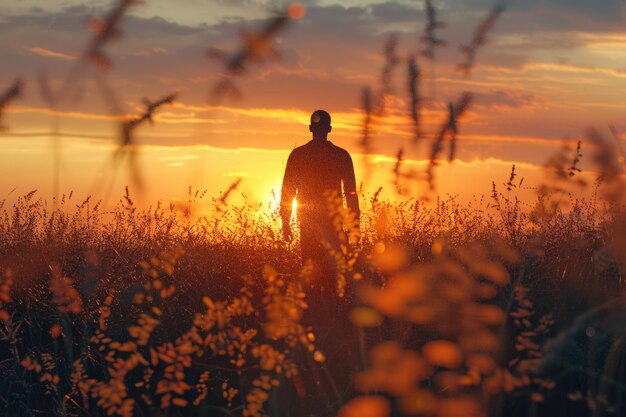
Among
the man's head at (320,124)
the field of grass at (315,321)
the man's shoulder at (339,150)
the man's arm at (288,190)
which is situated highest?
the man's head at (320,124)

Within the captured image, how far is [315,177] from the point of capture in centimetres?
663

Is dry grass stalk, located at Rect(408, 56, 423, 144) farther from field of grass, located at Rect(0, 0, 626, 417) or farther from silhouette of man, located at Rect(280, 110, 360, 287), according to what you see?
silhouette of man, located at Rect(280, 110, 360, 287)

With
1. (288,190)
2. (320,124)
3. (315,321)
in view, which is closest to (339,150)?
(320,124)

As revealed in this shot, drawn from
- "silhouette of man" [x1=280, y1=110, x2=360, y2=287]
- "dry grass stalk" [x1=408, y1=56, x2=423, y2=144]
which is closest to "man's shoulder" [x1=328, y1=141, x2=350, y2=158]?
"silhouette of man" [x1=280, y1=110, x2=360, y2=287]

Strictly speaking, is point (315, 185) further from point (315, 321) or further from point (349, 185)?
point (315, 321)

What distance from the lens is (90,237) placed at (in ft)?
23.2

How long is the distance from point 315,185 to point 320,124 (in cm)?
61

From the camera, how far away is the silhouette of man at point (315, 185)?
21.7 ft

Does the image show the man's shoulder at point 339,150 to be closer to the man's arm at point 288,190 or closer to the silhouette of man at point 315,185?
the silhouette of man at point 315,185

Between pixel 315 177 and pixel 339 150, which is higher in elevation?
pixel 339 150

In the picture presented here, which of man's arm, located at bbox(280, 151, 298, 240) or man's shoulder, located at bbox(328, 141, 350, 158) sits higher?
man's shoulder, located at bbox(328, 141, 350, 158)

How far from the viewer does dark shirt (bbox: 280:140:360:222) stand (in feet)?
21.8

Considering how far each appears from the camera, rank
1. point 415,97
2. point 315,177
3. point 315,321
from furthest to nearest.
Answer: point 315,177 → point 315,321 → point 415,97

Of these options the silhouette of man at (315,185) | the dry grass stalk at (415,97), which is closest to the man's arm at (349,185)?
the silhouette of man at (315,185)
